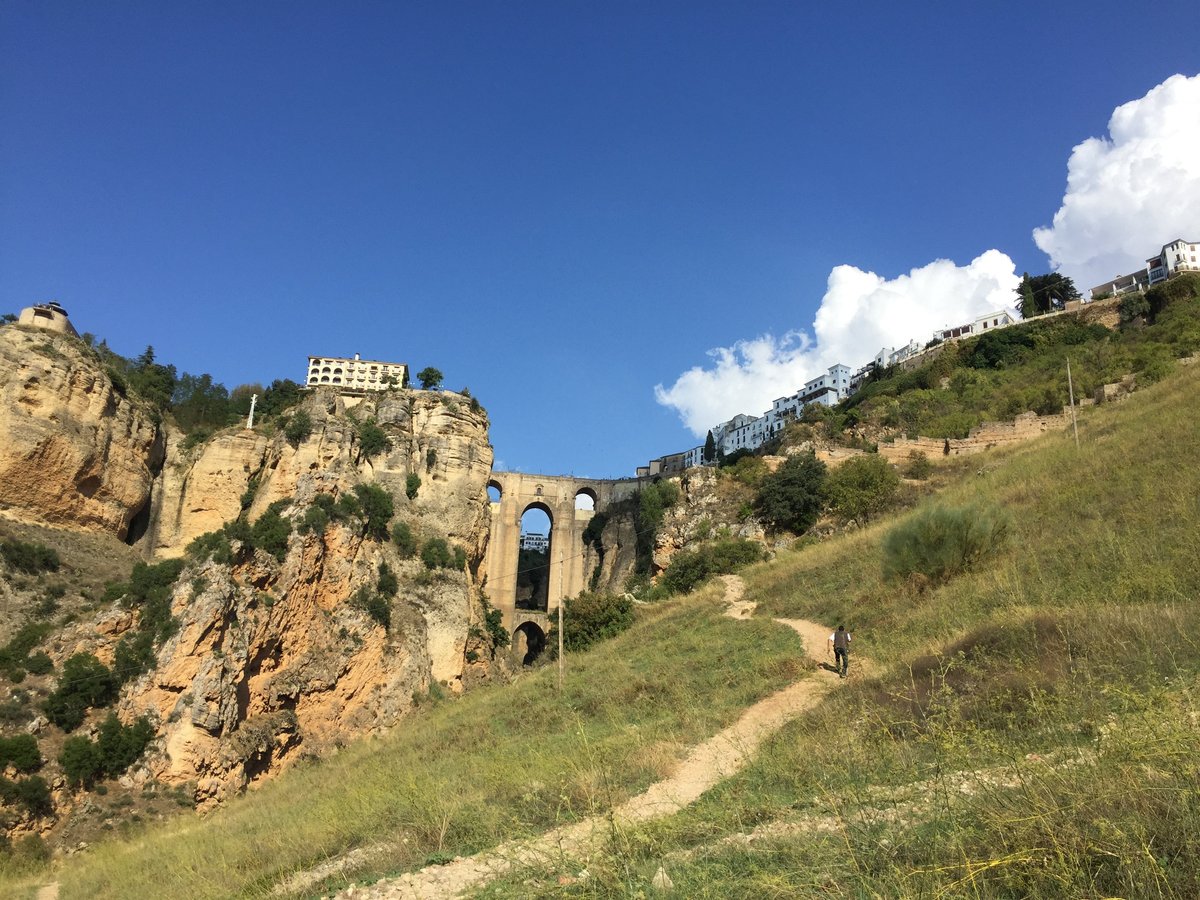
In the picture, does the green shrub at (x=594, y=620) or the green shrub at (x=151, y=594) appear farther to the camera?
the green shrub at (x=594, y=620)

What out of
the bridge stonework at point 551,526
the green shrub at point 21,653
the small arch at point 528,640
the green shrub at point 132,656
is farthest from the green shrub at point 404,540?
the green shrub at point 21,653

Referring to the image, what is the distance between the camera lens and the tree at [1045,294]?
2041 inches

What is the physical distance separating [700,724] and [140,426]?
31.1 m

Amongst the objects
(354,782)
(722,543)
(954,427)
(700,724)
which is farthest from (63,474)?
(954,427)

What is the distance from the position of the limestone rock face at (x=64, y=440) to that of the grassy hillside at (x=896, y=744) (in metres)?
14.8

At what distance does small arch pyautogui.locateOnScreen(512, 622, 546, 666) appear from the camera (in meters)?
43.2

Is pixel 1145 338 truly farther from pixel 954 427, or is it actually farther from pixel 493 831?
pixel 493 831

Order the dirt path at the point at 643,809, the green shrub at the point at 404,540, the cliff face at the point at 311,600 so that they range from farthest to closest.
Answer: the green shrub at the point at 404,540 < the cliff face at the point at 311,600 < the dirt path at the point at 643,809

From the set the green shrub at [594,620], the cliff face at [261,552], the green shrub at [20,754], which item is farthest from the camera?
the green shrub at [594,620]

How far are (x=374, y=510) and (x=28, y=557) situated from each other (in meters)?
11.8

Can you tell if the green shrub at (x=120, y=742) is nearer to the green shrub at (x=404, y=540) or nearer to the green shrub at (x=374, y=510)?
the green shrub at (x=374, y=510)

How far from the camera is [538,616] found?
4347 cm

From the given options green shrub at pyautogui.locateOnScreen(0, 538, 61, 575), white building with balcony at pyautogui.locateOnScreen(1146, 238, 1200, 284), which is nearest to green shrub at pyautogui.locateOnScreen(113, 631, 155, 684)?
green shrub at pyautogui.locateOnScreen(0, 538, 61, 575)

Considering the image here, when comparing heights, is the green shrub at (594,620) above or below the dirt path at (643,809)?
above
